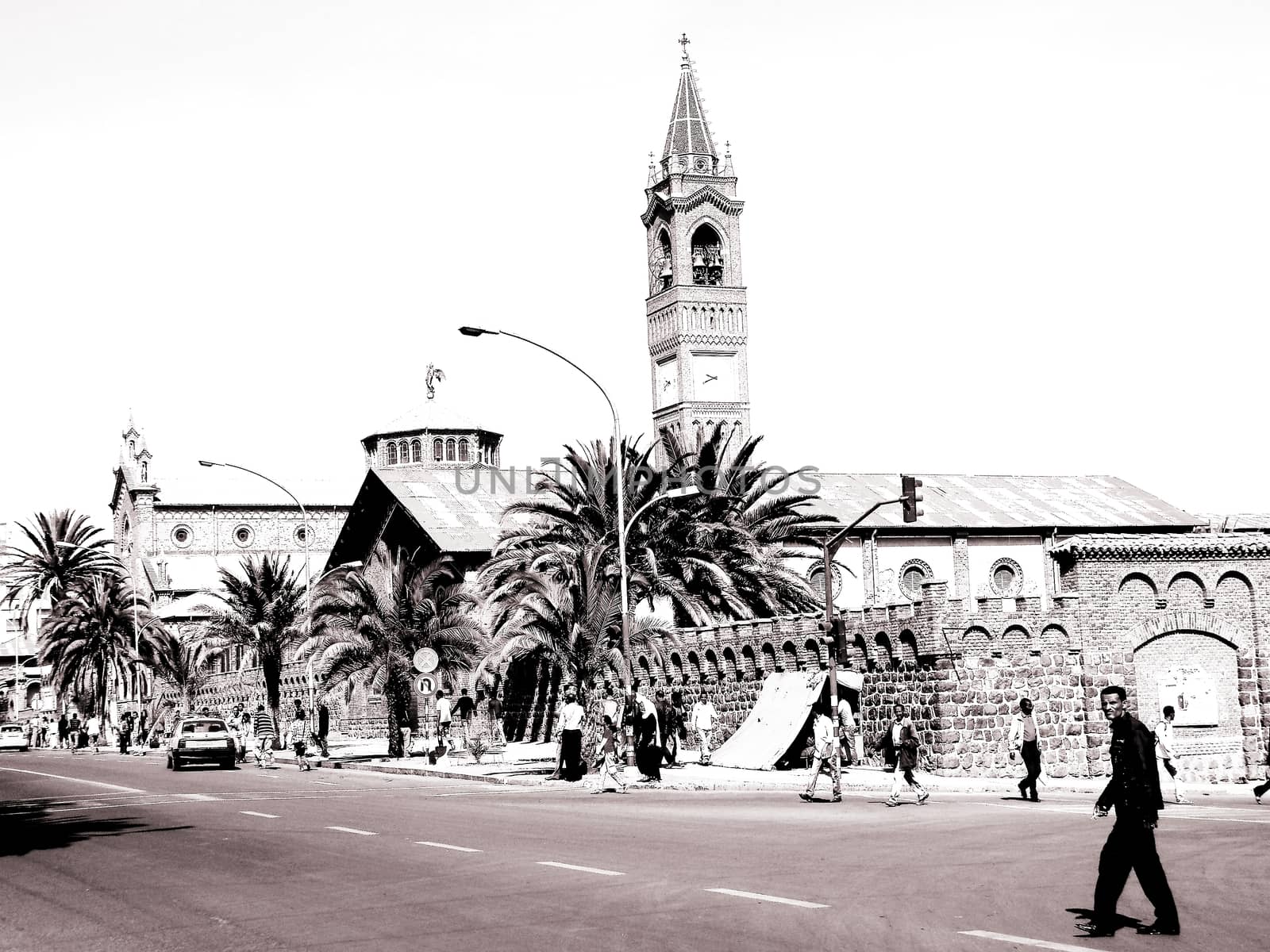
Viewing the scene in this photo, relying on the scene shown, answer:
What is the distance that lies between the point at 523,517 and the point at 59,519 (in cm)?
3226

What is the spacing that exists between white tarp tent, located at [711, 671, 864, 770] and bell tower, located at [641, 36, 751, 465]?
40.0 meters

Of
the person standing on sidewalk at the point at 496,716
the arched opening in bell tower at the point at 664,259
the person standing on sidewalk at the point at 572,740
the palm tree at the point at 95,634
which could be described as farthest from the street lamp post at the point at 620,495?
the arched opening in bell tower at the point at 664,259

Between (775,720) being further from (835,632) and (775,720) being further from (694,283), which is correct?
(694,283)

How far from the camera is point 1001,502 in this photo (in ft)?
230

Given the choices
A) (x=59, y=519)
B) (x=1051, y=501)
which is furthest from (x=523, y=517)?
(x=59, y=519)

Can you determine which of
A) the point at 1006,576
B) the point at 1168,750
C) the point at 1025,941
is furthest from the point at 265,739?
the point at 1025,941

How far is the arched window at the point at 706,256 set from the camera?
80125 mm

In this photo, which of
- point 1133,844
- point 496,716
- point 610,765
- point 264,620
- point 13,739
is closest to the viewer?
point 1133,844

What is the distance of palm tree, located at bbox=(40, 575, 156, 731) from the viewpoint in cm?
7019

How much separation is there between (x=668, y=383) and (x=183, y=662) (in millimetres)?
26323

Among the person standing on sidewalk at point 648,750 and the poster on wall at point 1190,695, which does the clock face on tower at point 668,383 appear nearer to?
the poster on wall at point 1190,695

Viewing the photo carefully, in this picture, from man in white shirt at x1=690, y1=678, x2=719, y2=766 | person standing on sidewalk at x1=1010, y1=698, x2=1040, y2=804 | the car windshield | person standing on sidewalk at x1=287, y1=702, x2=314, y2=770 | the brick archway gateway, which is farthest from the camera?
person standing on sidewalk at x1=287, y1=702, x2=314, y2=770

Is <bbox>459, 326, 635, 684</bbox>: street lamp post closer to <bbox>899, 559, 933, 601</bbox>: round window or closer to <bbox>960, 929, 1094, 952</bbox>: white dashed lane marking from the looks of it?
<bbox>960, 929, 1094, 952</bbox>: white dashed lane marking

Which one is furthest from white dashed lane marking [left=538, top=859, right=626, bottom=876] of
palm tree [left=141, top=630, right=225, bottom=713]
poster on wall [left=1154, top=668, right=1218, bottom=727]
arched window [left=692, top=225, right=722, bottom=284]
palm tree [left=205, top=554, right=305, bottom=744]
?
arched window [left=692, top=225, right=722, bottom=284]
